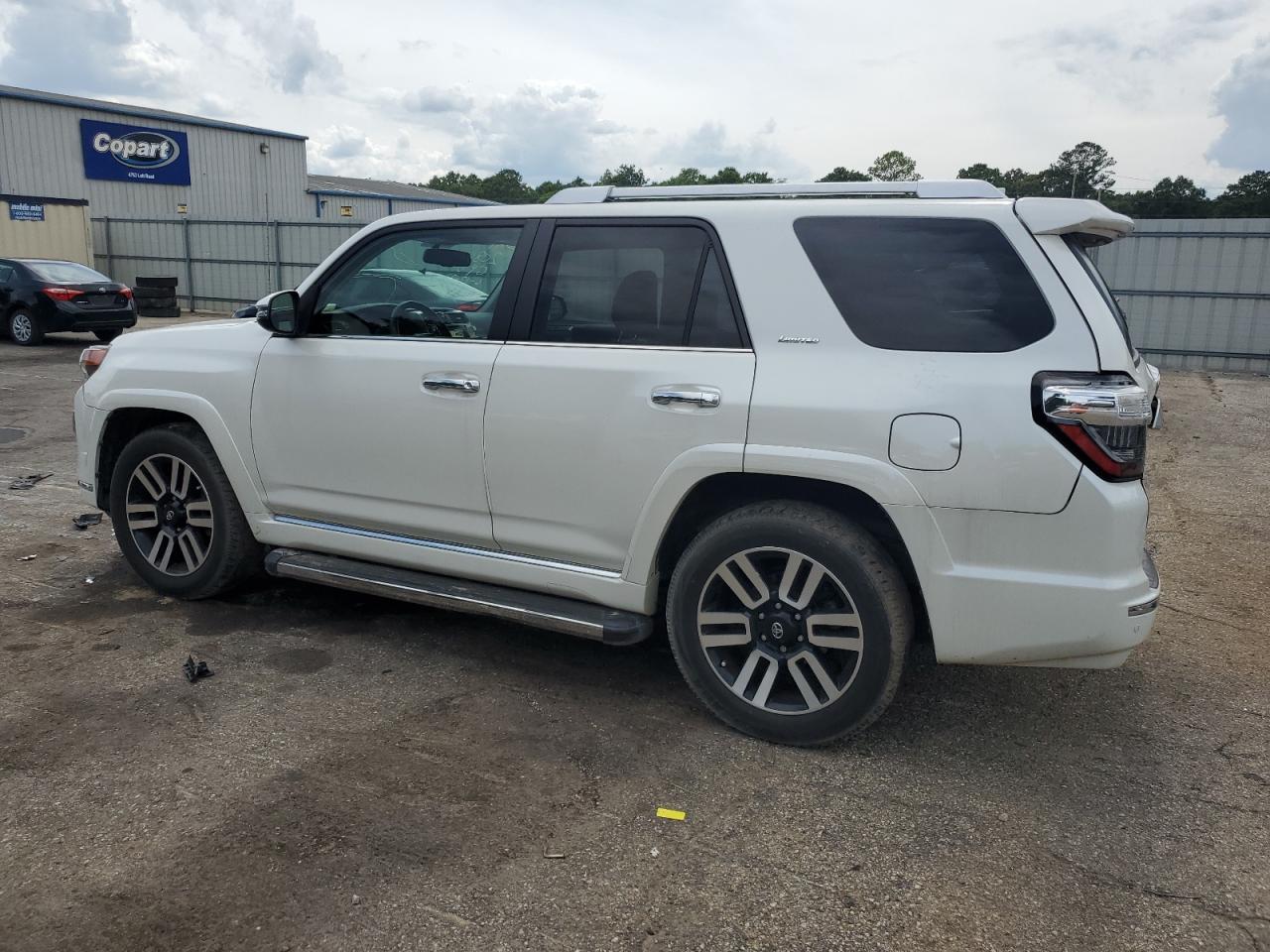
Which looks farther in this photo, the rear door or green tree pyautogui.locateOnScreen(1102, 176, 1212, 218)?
green tree pyautogui.locateOnScreen(1102, 176, 1212, 218)

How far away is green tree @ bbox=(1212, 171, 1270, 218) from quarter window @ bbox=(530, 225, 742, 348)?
50.2 m

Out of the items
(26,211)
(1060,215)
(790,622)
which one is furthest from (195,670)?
(26,211)

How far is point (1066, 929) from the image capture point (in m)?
2.58

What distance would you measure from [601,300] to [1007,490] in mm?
1610

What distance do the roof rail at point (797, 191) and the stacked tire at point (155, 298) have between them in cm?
2048

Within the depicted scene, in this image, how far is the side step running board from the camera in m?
3.68

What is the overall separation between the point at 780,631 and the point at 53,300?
1673cm

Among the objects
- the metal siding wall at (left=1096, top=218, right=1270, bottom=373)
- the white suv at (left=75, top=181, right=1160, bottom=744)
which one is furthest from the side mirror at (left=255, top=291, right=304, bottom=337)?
the metal siding wall at (left=1096, top=218, right=1270, bottom=373)

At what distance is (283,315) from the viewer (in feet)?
14.2

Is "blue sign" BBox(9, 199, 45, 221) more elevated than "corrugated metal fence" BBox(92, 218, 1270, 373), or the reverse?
"blue sign" BBox(9, 199, 45, 221)

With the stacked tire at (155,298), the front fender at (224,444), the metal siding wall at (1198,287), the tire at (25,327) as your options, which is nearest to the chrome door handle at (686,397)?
the front fender at (224,444)

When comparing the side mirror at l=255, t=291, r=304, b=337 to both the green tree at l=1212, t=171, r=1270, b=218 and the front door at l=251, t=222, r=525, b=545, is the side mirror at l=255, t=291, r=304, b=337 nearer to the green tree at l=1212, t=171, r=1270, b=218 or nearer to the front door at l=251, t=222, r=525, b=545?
the front door at l=251, t=222, r=525, b=545

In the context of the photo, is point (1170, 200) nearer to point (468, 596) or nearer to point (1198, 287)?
point (1198, 287)

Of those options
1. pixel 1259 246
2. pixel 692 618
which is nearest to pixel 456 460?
pixel 692 618
